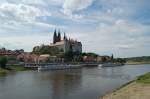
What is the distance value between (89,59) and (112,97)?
6462 inches

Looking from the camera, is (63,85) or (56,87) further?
(63,85)

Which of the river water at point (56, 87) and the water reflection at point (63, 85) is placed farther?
the water reflection at point (63, 85)

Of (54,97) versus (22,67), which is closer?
(54,97)

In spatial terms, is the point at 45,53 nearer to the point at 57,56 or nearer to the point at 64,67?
the point at 57,56

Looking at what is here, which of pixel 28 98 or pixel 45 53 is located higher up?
pixel 45 53

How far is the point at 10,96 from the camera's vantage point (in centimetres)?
3859

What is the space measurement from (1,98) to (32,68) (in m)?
82.7

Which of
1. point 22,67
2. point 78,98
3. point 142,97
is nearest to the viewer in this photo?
point 142,97

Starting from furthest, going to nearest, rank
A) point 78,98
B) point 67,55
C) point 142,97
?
point 67,55, point 78,98, point 142,97

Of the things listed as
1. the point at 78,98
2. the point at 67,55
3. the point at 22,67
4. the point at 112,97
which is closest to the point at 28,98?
the point at 78,98

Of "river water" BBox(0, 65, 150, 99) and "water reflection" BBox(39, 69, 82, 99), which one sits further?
"water reflection" BBox(39, 69, 82, 99)

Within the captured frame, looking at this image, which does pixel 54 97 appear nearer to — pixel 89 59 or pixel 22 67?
pixel 22 67

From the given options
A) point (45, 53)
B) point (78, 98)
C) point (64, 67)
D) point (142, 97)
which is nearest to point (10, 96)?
point (78, 98)

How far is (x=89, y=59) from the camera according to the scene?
650ft
